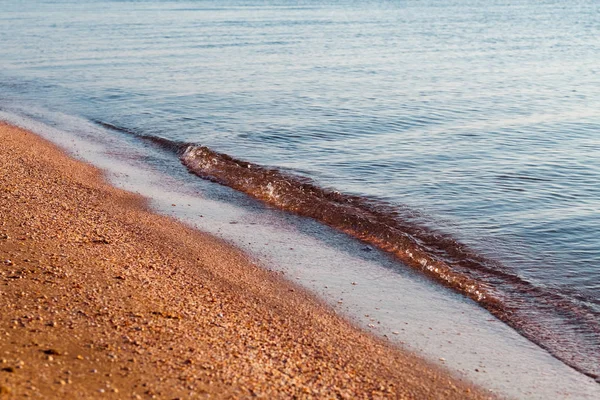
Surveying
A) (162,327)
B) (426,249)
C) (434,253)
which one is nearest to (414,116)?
(426,249)

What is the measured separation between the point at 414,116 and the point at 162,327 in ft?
54.9

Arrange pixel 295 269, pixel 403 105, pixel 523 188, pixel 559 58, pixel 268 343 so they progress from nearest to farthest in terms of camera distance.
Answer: pixel 268 343
pixel 295 269
pixel 523 188
pixel 403 105
pixel 559 58

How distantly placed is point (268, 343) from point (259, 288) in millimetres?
2024

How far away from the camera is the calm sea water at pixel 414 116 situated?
1200 cm

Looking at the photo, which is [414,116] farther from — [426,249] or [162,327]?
[162,327]

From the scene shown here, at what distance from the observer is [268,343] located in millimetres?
8062

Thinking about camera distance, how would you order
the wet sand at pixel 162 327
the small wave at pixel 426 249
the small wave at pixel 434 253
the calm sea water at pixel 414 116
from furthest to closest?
the calm sea water at pixel 414 116, the small wave at pixel 426 249, the small wave at pixel 434 253, the wet sand at pixel 162 327

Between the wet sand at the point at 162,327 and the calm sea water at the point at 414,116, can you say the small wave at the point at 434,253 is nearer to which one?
the calm sea water at the point at 414,116

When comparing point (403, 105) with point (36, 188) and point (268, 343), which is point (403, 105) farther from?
point (268, 343)

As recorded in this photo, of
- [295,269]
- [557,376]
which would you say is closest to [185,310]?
[295,269]

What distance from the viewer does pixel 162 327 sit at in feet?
25.9

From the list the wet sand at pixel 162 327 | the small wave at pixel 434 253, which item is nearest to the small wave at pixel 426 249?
the small wave at pixel 434 253

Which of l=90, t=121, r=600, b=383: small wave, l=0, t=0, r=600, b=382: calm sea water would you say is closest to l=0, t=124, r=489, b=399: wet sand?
l=90, t=121, r=600, b=383: small wave

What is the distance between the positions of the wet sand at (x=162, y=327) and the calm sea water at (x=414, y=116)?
2.74 metres
